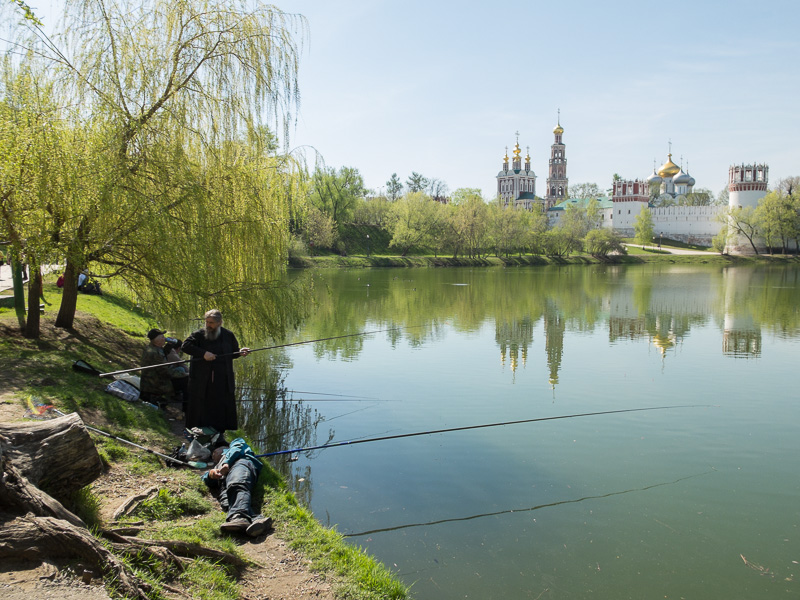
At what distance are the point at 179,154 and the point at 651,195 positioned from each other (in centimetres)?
12579

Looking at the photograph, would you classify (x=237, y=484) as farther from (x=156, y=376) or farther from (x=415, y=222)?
(x=415, y=222)

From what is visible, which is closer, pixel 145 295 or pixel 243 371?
pixel 145 295

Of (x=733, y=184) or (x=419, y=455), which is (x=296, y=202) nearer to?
(x=419, y=455)

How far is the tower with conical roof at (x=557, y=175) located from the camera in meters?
141

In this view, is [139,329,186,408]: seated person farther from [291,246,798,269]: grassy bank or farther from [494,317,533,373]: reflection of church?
[291,246,798,269]: grassy bank

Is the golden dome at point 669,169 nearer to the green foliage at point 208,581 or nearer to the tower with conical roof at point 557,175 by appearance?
the tower with conical roof at point 557,175

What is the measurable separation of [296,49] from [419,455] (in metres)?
7.62

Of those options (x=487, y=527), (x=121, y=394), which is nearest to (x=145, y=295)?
(x=121, y=394)

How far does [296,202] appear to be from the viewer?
12141 millimetres

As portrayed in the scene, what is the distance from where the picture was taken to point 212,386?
7.30m

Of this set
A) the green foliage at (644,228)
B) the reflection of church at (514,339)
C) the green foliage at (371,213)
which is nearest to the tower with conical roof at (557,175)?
the green foliage at (644,228)

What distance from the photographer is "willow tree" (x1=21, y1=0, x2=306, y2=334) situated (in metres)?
9.41

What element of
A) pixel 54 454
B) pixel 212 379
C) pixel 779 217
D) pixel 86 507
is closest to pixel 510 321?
pixel 212 379

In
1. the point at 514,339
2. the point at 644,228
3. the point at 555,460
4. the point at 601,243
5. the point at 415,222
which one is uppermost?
the point at 415,222
